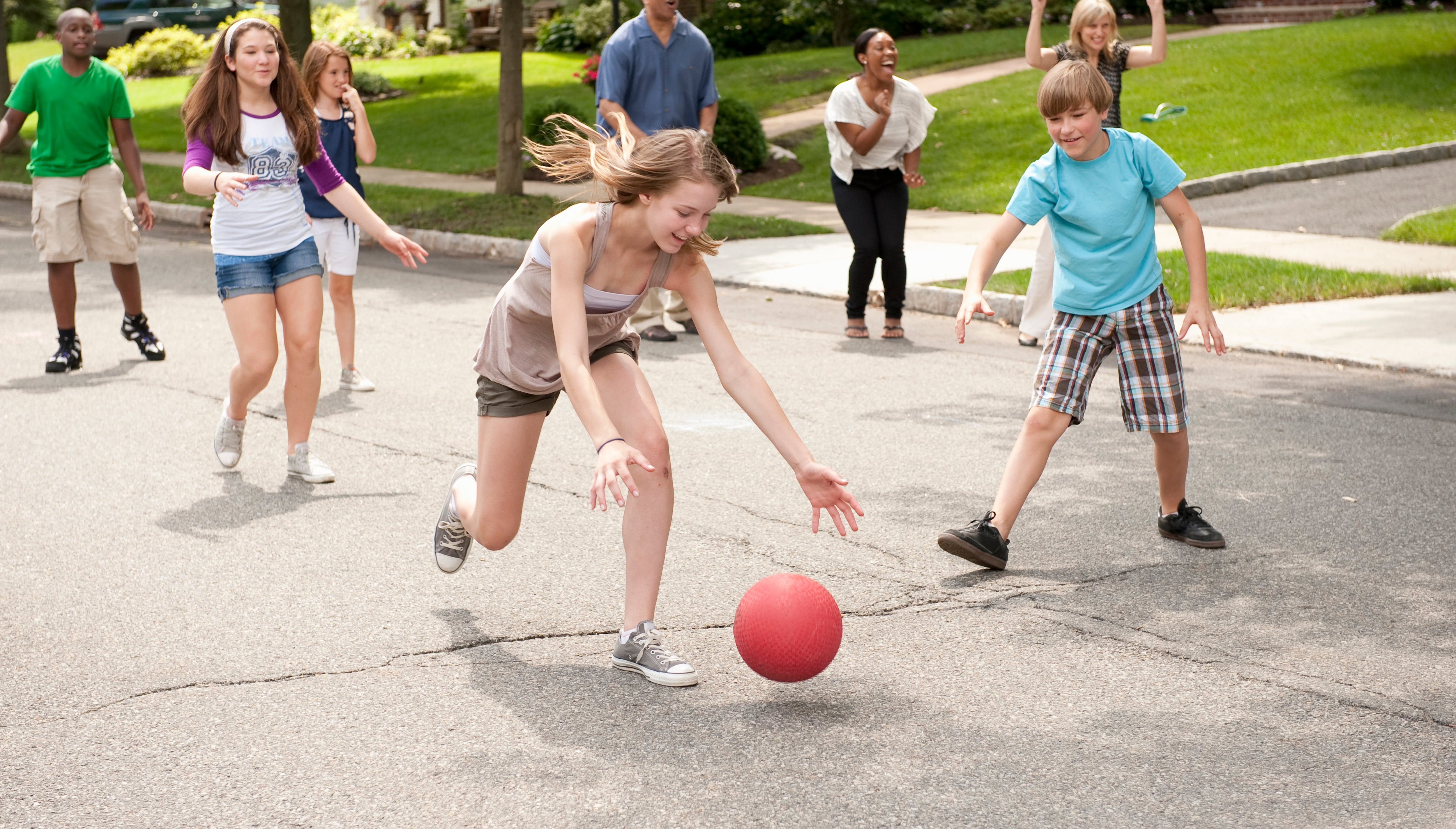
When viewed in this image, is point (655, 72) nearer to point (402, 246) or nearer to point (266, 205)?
point (266, 205)

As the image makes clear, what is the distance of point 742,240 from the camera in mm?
13672

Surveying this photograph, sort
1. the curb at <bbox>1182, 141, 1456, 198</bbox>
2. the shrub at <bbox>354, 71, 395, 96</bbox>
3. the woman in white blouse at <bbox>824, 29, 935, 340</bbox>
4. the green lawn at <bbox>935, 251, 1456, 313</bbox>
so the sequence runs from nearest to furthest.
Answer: the woman in white blouse at <bbox>824, 29, 935, 340</bbox>
the green lawn at <bbox>935, 251, 1456, 313</bbox>
the curb at <bbox>1182, 141, 1456, 198</bbox>
the shrub at <bbox>354, 71, 395, 96</bbox>

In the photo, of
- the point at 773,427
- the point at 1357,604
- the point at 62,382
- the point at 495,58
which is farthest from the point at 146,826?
the point at 495,58

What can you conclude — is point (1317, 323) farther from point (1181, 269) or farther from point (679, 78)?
point (679, 78)

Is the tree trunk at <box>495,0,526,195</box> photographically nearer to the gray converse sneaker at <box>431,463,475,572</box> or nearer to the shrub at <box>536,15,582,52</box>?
the gray converse sneaker at <box>431,463,475,572</box>

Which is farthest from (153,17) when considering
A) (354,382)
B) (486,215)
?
(354,382)

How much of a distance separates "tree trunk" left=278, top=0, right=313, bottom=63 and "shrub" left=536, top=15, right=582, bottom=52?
534 inches

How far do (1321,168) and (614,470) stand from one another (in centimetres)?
1446

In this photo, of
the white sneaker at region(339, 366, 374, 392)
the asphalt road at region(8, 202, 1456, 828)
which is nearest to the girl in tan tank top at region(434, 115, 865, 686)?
the asphalt road at region(8, 202, 1456, 828)

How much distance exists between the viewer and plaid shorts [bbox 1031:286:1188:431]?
5.19 m

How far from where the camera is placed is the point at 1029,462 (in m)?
5.19

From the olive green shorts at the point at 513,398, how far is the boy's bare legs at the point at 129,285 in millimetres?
5477

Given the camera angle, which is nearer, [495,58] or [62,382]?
[62,382]

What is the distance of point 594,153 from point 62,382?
5.71 m
